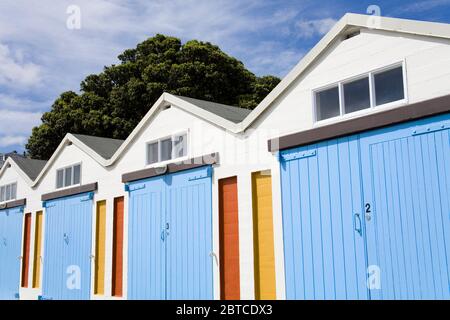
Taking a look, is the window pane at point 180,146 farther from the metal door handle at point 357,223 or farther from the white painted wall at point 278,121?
the metal door handle at point 357,223

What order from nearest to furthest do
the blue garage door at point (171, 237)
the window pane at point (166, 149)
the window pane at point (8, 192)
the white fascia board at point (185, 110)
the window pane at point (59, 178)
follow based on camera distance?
the white fascia board at point (185, 110) → the blue garage door at point (171, 237) → the window pane at point (166, 149) → the window pane at point (59, 178) → the window pane at point (8, 192)

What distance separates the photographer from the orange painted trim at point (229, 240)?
A: 10734 millimetres

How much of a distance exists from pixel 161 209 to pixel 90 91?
64.2 ft

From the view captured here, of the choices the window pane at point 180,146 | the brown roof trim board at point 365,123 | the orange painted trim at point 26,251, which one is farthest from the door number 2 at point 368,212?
the orange painted trim at point 26,251

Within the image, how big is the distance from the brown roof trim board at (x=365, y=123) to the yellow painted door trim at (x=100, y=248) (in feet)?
22.3

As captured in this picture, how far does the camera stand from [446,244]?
762 centimetres

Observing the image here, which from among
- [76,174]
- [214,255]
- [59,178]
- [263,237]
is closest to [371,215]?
[263,237]

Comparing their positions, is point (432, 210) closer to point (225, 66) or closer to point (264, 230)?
point (264, 230)

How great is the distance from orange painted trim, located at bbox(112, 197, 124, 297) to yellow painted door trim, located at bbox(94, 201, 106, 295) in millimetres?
646

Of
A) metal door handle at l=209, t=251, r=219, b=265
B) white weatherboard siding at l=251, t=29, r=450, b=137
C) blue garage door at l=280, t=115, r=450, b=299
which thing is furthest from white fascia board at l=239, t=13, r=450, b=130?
metal door handle at l=209, t=251, r=219, b=265

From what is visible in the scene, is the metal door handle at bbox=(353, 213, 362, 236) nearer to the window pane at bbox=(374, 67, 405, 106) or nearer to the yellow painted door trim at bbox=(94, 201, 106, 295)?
the window pane at bbox=(374, 67, 405, 106)

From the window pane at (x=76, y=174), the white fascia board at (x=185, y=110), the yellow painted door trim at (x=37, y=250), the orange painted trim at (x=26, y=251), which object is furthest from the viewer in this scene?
the orange painted trim at (x=26, y=251)

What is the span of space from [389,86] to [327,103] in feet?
4.18

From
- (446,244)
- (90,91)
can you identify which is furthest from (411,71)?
(90,91)
